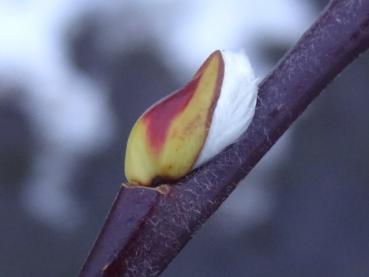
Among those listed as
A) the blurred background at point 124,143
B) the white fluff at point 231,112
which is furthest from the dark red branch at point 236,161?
the blurred background at point 124,143

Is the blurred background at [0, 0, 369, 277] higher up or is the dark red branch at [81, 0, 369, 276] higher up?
the dark red branch at [81, 0, 369, 276]

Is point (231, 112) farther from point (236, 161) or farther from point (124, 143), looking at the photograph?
point (124, 143)

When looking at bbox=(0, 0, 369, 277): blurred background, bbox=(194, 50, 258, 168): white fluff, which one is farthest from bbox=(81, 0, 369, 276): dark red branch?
bbox=(0, 0, 369, 277): blurred background

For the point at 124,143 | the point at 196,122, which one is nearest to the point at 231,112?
the point at 196,122

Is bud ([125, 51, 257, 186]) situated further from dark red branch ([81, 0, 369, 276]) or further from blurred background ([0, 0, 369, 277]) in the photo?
blurred background ([0, 0, 369, 277])

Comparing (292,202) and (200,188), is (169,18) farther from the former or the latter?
(200,188)

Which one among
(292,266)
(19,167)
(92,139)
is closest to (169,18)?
(92,139)
